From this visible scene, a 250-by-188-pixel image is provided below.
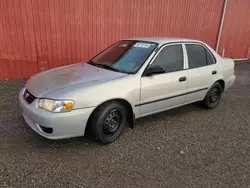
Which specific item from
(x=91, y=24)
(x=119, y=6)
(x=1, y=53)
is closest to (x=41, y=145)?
(x=1, y=53)

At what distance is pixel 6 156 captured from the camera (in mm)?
2775

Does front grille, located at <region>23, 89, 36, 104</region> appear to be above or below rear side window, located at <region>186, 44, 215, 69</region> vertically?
below

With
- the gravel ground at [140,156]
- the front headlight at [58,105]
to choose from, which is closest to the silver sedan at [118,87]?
the front headlight at [58,105]

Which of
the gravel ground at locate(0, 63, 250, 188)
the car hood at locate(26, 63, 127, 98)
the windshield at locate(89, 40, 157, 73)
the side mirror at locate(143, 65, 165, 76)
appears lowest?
the gravel ground at locate(0, 63, 250, 188)

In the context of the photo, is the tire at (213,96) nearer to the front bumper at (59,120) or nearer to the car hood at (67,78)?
the car hood at (67,78)

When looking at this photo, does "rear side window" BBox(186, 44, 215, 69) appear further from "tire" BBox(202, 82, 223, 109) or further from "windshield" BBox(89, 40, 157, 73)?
"windshield" BBox(89, 40, 157, 73)

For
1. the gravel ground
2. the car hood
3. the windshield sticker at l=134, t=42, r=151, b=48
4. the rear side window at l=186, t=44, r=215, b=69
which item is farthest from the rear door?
the car hood

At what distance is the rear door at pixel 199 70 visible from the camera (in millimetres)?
3972

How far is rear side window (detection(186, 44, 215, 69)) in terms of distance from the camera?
158 inches

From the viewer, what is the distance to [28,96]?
9.84ft

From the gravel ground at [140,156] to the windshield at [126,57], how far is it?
41.7 inches

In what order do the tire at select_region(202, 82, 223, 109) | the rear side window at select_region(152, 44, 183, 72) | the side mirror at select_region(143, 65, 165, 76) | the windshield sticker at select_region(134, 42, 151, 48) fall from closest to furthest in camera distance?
1. the side mirror at select_region(143, 65, 165, 76)
2. the rear side window at select_region(152, 44, 183, 72)
3. the windshield sticker at select_region(134, 42, 151, 48)
4. the tire at select_region(202, 82, 223, 109)

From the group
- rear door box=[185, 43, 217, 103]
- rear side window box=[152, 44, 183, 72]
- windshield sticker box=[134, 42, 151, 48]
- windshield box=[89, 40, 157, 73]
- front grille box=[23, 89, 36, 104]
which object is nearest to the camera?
front grille box=[23, 89, 36, 104]

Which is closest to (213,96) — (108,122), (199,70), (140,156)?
(199,70)
